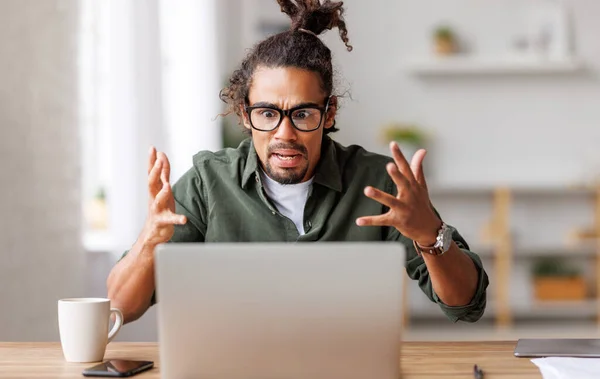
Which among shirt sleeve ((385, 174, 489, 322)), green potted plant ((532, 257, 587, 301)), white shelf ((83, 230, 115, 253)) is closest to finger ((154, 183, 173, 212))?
shirt sleeve ((385, 174, 489, 322))

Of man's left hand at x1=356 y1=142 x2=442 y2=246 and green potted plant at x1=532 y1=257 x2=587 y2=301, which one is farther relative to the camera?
green potted plant at x1=532 y1=257 x2=587 y2=301

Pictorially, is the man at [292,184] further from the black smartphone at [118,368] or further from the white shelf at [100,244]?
the white shelf at [100,244]

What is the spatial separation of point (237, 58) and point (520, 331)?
92.1 inches

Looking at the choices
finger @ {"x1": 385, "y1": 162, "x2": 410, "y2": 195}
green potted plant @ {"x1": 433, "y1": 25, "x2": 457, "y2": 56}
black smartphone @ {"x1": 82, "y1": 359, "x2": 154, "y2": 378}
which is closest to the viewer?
black smartphone @ {"x1": 82, "y1": 359, "x2": 154, "y2": 378}

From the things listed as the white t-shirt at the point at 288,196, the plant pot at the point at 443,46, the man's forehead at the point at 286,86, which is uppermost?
the plant pot at the point at 443,46

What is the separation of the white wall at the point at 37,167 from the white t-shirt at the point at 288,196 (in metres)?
0.72

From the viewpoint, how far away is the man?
5.81ft

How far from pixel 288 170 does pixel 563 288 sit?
3742 mm

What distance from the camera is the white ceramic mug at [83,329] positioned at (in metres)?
1.37

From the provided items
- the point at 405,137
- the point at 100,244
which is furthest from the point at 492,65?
the point at 100,244

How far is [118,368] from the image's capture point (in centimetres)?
129

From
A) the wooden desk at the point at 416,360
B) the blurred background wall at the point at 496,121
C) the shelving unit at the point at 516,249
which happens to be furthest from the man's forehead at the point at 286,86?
the shelving unit at the point at 516,249

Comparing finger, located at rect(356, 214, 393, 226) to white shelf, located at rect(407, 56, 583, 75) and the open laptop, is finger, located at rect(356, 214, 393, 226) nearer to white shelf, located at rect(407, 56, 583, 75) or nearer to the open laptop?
the open laptop

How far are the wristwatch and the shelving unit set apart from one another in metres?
3.56
